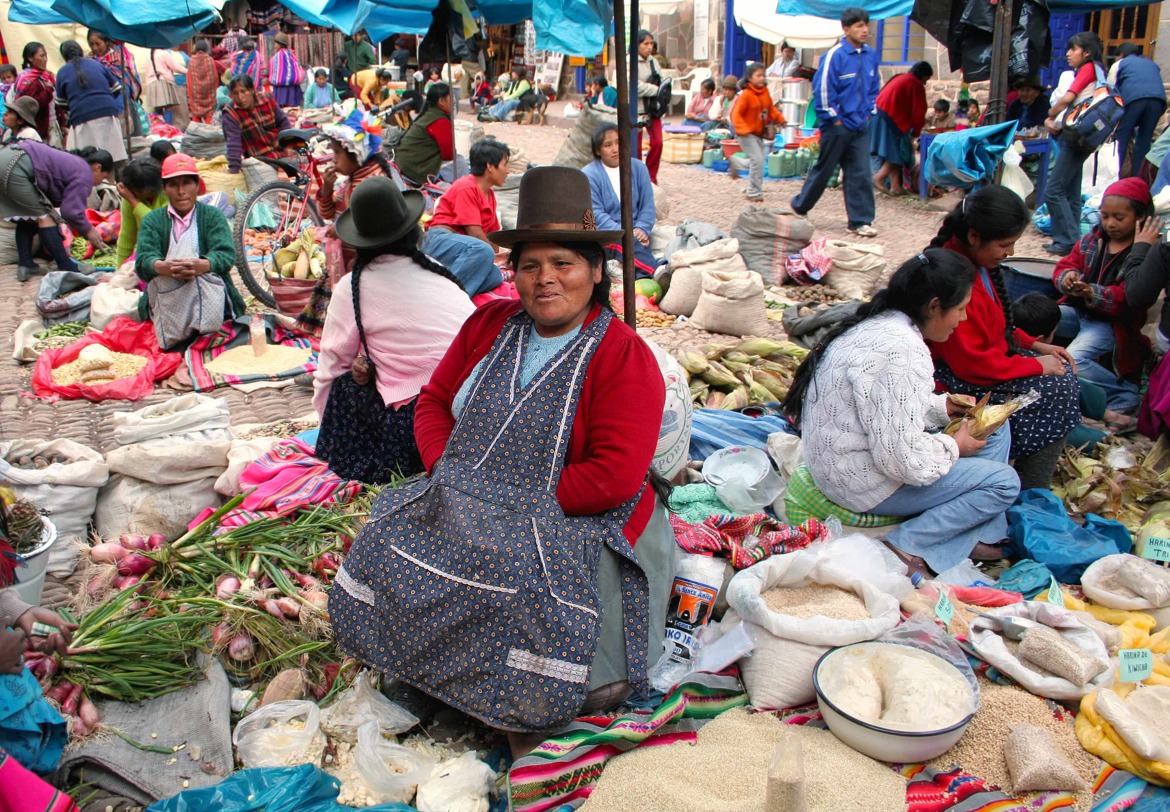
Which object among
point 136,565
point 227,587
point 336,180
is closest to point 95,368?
point 336,180

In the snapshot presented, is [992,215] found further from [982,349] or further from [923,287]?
[923,287]

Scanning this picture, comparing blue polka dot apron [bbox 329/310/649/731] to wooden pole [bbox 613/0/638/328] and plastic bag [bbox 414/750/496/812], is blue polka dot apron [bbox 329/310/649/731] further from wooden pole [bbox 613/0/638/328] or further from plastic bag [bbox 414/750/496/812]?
wooden pole [bbox 613/0/638/328]

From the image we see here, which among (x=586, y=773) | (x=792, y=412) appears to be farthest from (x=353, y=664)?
(x=792, y=412)

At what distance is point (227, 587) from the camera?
3143 millimetres

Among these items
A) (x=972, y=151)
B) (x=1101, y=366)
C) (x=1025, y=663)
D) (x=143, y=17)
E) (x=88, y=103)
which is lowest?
(x=1025, y=663)

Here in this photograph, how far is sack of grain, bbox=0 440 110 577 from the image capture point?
357cm

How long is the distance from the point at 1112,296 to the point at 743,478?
2.20 metres

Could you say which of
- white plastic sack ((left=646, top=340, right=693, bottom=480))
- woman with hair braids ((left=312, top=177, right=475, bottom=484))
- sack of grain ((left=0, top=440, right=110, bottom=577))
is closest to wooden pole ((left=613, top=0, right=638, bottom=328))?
white plastic sack ((left=646, top=340, right=693, bottom=480))

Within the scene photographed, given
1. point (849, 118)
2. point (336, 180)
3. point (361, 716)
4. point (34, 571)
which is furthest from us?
point (849, 118)

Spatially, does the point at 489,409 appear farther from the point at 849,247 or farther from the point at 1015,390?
the point at 849,247

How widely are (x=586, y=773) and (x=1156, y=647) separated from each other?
5.86 feet

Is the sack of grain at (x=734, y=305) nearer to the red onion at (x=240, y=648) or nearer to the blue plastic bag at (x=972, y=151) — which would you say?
the blue plastic bag at (x=972, y=151)

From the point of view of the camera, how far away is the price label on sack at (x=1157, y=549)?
3296 mm

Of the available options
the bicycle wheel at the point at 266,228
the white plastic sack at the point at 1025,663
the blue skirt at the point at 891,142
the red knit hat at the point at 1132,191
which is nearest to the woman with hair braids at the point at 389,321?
the white plastic sack at the point at 1025,663
